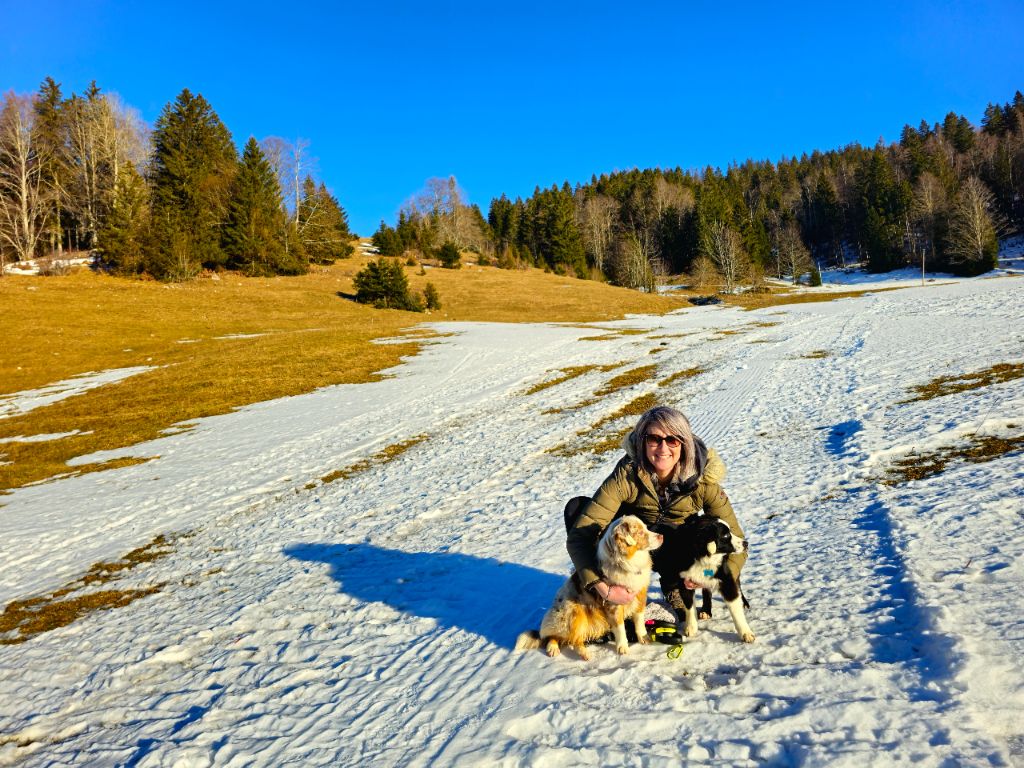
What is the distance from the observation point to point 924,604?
407cm

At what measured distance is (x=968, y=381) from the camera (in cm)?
1152

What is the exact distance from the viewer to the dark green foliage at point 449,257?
73.3m

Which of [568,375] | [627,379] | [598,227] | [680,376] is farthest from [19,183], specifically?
[598,227]

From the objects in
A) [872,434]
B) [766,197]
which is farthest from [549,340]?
[766,197]

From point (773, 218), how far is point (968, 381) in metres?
114

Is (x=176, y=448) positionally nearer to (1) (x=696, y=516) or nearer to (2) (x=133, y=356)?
(1) (x=696, y=516)

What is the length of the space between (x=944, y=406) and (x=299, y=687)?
11766 mm

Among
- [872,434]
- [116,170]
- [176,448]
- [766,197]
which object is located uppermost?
[766,197]

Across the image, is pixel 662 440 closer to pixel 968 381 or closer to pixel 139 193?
pixel 968 381

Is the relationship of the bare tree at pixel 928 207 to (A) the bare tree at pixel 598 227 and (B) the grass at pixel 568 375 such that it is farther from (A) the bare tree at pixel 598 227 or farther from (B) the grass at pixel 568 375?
(B) the grass at pixel 568 375

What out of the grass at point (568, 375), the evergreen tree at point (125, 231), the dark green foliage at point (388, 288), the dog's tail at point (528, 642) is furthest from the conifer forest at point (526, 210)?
the dog's tail at point (528, 642)

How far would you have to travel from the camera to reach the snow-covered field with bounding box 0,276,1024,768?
3320 mm

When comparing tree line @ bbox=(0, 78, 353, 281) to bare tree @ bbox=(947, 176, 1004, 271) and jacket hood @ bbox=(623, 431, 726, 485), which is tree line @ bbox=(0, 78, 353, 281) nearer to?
jacket hood @ bbox=(623, 431, 726, 485)

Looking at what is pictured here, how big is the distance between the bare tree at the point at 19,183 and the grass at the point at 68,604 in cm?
6073
